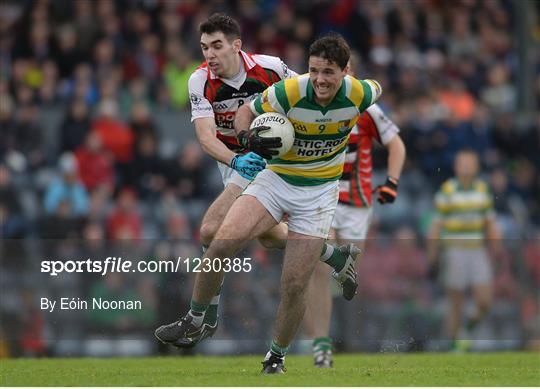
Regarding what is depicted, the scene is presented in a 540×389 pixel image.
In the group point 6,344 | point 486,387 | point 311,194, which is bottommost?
point 6,344

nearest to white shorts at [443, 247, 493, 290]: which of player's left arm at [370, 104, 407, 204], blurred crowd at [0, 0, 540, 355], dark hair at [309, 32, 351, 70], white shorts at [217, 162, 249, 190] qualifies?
blurred crowd at [0, 0, 540, 355]

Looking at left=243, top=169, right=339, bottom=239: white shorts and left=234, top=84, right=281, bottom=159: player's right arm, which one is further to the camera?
left=243, top=169, right=339, bottom=239: white shorts

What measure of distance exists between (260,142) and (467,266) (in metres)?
5.67

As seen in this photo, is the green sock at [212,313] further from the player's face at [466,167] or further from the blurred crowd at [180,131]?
the player's face at [466,167]

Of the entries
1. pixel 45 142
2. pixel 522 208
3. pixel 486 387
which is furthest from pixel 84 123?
pixel 486 387

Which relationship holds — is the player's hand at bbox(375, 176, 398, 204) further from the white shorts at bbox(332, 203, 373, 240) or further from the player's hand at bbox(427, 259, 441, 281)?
the player's hand at bbox(427, 259, 441, 281)

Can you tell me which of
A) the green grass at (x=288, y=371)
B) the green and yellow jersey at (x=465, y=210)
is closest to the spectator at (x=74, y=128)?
the green grass at (x=288, y=371)

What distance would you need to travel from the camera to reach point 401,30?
71.3 feet

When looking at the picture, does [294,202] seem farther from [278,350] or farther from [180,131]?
[180,131]

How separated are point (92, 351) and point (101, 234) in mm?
2946

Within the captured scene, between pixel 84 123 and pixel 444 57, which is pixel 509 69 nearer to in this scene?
pixel 444 57

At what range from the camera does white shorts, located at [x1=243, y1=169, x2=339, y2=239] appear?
1066 cm

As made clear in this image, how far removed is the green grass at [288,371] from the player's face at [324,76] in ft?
7.10

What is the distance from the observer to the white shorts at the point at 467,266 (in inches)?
601
